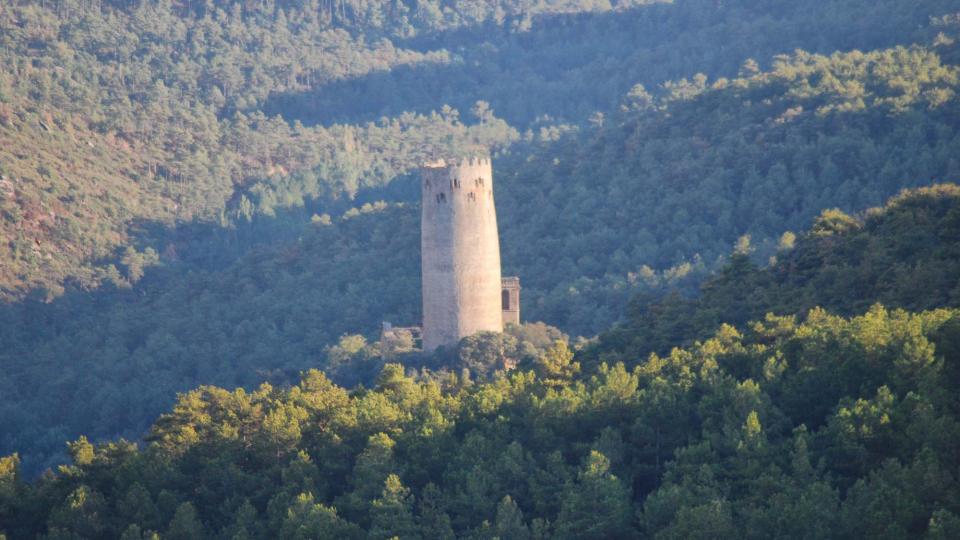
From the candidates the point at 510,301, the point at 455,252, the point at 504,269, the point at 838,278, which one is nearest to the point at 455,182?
the point at 455,252

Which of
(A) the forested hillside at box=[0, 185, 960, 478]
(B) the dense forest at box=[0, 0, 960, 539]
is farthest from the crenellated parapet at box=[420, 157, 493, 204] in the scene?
(A) the forested hillside at box=[0, 185, 960, 478]

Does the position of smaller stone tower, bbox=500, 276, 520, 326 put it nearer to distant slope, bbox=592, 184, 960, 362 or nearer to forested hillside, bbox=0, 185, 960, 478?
forested hillside, bbox=0, 185, 960, 478

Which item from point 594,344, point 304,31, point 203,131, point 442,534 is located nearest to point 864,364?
→ point 442,534

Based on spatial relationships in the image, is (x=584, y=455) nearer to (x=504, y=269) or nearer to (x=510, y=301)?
(x=510, y=301)

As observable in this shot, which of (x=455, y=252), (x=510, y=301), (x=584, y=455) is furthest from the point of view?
(x=510, y=301)

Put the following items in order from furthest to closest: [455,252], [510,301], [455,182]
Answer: [510,301]
[455,182]
[455,252]

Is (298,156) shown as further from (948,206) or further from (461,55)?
(948,206)

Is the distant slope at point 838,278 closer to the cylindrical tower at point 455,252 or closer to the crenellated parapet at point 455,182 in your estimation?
the cylindrical tower at point 455,252
